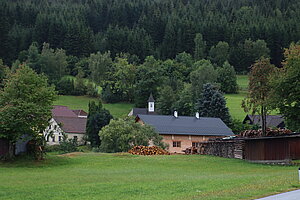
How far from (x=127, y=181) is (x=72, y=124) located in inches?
2902

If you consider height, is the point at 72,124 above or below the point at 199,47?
below

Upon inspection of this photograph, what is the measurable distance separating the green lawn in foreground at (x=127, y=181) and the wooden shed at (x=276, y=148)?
2.74 metres

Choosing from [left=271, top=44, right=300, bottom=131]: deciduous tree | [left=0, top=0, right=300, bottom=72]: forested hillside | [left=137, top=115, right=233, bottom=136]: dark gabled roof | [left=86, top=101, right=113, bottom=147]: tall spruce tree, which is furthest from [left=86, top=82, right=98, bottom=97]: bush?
[left=271, top=44, right=300, bottom=131]: deciduous tree

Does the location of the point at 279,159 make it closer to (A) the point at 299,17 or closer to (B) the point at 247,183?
(B) the point at 247,183

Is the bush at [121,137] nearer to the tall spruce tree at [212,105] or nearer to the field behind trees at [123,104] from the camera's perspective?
the tall spruce tree at [212,105]

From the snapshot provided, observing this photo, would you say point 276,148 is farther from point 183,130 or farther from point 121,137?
point 183,130

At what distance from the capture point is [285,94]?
1828 inches

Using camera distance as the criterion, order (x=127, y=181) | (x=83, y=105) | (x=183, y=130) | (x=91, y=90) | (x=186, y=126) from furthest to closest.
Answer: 1. (x=91, y=90)
2. (x=83, y=105)
3. (x=186, y=126)
4. (x=183, y=130)
5. (x=127, y=181)

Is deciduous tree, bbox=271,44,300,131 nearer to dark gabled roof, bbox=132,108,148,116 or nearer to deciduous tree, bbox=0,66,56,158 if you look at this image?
deciduous tree, bbox=0,66,56,158

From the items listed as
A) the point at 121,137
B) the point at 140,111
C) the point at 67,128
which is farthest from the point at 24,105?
the point at 140,111

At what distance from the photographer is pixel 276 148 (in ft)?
152

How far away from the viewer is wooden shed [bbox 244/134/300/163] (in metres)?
45.7

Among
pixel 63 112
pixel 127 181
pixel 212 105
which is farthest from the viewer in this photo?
pixel 63 112

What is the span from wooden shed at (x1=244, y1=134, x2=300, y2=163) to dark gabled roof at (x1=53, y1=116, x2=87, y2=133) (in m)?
56.1
